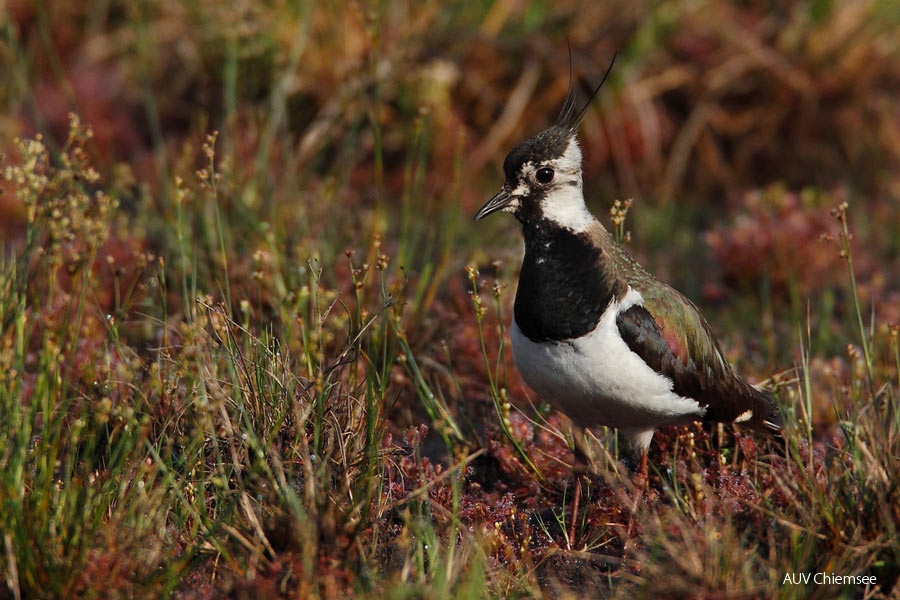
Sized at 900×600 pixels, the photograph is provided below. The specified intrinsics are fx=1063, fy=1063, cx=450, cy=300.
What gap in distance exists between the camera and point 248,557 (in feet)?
10.00

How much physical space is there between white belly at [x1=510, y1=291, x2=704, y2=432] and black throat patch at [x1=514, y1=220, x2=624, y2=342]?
4cm

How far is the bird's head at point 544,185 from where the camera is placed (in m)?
3.82

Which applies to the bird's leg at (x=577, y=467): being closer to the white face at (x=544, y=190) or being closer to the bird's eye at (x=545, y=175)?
the white face at (x=544, y=190)

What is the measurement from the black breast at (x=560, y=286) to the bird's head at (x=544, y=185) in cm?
7

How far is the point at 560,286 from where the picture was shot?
3598 millimetres

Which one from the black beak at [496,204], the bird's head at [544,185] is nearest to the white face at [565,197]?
the bird's head at [544,185]

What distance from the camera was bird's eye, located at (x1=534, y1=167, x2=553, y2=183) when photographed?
3.83 metres

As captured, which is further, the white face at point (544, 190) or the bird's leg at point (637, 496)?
the white face at point (544, 190)

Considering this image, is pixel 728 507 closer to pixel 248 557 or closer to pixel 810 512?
pixel 810 512

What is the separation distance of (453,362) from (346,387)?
1.20m

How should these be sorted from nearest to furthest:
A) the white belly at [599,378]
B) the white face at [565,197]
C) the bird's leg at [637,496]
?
Result: the bird's leg at [637,496] < the white belly at [599,378] < the white face at [565,197]

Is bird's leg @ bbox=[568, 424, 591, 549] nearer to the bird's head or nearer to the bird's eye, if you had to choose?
the bird's head

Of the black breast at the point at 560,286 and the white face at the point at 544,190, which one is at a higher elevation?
the white face at the point at 544,190

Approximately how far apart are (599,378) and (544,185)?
0.78 meters
